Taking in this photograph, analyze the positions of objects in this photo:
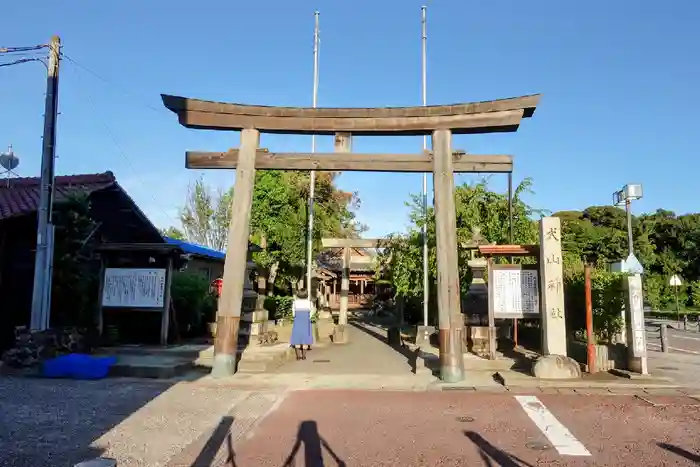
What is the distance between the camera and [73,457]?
17.1 feet

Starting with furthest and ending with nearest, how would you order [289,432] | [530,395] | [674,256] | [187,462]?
1. [674,256]
2. [530,395]
3. [289,432]
4. [187,462]

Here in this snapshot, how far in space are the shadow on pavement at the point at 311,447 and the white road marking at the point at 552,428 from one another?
7.73 ft

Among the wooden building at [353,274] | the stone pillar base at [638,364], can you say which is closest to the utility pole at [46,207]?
the stone pillar base at [638,364]

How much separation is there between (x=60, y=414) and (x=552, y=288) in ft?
28.2

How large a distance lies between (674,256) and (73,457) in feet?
147

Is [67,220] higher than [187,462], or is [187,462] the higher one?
[67,220]

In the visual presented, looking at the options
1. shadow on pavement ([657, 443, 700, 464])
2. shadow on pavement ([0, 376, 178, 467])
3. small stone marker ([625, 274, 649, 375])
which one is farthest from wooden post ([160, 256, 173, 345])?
shadow on pavement ([657, 443, 700, 464])

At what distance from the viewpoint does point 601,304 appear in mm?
11719

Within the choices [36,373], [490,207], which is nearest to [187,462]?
[36,373]

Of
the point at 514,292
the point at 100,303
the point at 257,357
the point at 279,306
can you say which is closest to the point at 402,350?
the point at 514,292

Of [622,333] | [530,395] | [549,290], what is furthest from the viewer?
[622,333]

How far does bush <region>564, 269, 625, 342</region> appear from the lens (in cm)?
1115

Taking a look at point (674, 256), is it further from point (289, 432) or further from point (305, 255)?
point (289, 432)

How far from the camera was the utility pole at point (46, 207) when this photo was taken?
10461 mm
